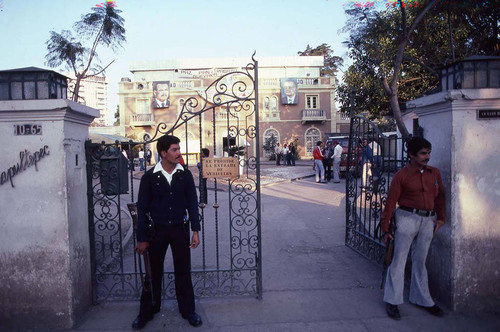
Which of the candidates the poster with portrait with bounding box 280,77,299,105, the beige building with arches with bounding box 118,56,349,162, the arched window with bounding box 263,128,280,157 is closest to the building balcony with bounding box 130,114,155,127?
the beige building with arches with bounding box 118,56,349,162

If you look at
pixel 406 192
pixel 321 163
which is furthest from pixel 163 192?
pixel 321 163

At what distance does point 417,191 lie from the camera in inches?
139

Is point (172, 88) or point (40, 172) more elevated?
point (172, 88)

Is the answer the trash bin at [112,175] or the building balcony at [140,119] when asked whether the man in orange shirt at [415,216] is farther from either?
the building balcony at [140,119]

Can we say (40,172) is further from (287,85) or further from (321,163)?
(287,85)

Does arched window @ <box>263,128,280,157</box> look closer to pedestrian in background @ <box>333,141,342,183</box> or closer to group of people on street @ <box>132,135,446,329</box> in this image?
pedestrian in background @ <box>333,141,342,183</box>

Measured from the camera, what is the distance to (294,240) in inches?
263

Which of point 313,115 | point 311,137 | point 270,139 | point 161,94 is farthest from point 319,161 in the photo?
point 161,94

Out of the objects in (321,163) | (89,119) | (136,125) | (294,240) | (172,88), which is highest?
(172,88)

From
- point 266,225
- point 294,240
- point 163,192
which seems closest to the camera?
point 163,192

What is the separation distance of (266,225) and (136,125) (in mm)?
31996

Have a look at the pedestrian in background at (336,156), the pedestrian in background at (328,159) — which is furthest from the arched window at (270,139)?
the pedestrian in background at (336,156)

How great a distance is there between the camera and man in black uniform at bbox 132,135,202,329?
11.6ft

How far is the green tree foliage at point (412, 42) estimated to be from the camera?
7547 mm
